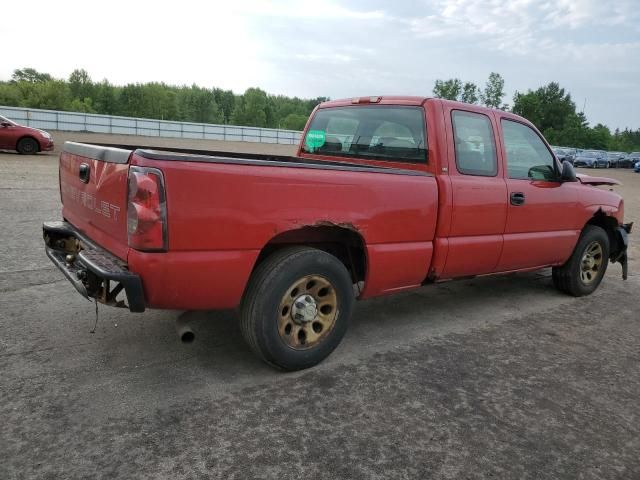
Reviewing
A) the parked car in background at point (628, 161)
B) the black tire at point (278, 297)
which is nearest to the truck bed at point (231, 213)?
the black tire at point (278, 297)

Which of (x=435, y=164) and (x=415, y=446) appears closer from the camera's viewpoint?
(x=415, y=446)

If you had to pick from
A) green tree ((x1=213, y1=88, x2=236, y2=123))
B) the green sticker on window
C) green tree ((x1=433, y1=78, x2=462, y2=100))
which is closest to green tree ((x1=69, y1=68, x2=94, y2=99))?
green tree ((x1=213, y1=88, x2=236, y2=123))

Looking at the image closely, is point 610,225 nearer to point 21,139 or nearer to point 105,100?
point 21,139

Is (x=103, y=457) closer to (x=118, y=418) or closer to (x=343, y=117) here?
(x=118, y=418)

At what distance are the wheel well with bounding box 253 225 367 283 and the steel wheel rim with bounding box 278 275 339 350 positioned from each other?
28 centimetres

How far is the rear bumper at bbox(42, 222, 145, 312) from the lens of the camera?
8.93ft

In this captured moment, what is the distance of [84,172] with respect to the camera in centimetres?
330

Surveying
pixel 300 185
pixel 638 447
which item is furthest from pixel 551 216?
pixel 300 185

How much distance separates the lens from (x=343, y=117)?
4.86 meters

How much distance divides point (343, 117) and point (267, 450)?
3.18 meters

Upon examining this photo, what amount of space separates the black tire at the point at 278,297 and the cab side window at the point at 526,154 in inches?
86.4

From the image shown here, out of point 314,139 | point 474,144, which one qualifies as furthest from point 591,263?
point 314,139

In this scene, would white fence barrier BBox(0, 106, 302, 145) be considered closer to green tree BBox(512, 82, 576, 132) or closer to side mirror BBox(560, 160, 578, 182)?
side mirror BBox(560, 160, 578, 182)

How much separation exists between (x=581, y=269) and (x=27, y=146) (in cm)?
1734
